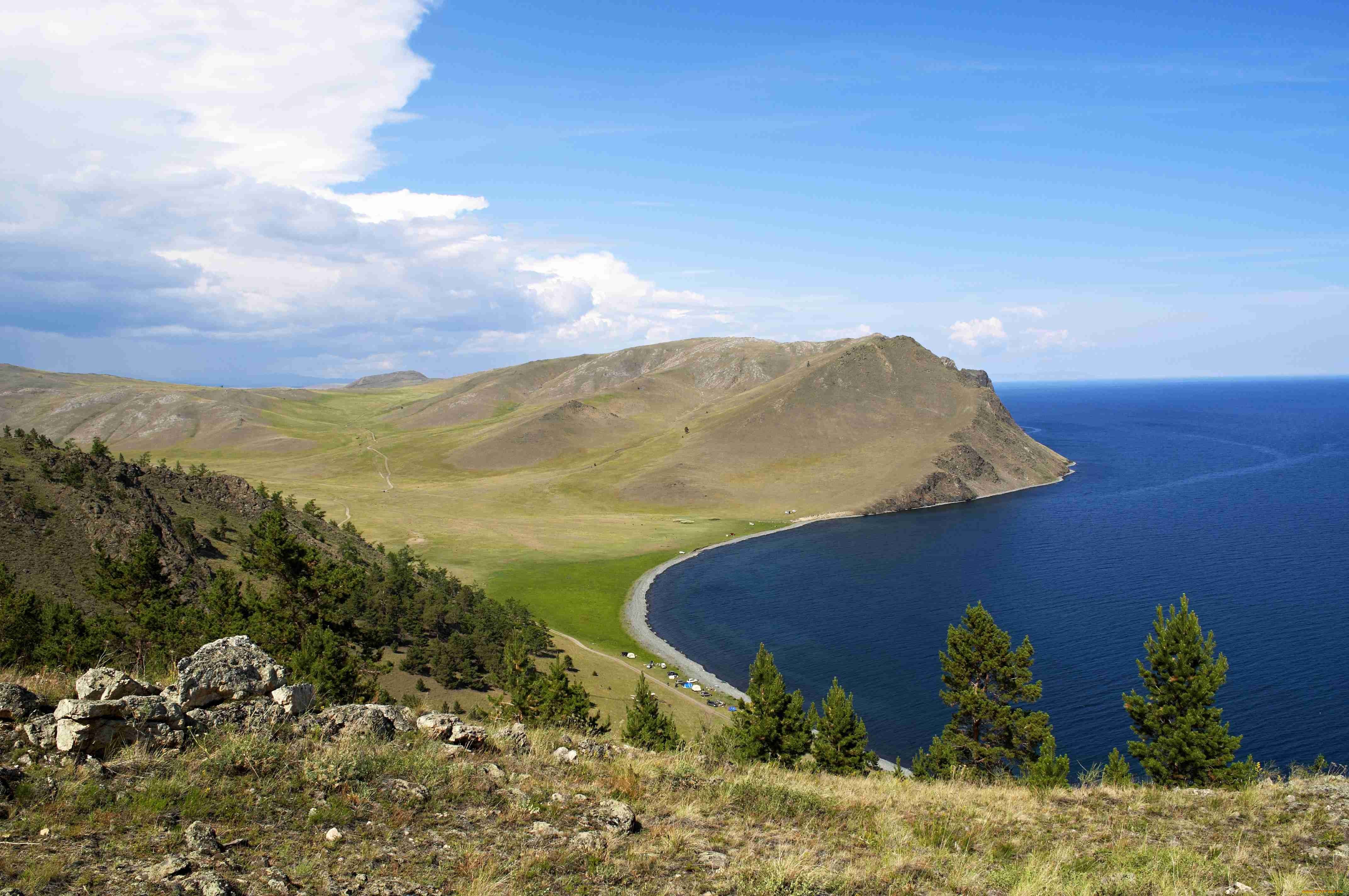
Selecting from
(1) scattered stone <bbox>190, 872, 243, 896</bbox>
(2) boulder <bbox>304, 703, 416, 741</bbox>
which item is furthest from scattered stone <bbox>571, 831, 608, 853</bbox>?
(2) boulder <bbox>304, 703, 416, 741</bbox>

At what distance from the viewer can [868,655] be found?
74562mm

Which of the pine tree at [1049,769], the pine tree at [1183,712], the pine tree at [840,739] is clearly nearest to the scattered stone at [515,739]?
the pine tree at [1049,769]

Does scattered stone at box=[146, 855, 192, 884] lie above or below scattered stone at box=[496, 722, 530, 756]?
above

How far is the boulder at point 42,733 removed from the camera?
1083 cm

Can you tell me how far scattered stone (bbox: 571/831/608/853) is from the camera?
11.3 meters

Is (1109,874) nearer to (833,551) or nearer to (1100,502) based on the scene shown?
(833,551)

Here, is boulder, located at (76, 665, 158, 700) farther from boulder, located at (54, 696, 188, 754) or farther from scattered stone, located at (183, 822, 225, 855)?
scattered stone, located at (183, 822, 225, 855)

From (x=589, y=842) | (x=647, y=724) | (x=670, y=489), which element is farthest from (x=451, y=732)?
(x=670, y=489)

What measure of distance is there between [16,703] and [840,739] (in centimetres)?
3280

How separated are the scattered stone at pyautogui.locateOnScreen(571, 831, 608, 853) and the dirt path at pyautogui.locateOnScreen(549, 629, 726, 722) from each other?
4046cm

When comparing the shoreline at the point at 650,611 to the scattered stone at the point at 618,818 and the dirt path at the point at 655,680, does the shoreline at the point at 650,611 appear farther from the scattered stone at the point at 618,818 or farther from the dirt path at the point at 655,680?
the scattered stone at the point at 618,818

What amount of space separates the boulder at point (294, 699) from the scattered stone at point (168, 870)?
14.8ft

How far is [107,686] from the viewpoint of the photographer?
1207 centimetres

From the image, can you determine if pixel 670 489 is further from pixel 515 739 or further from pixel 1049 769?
pixel 515 739
